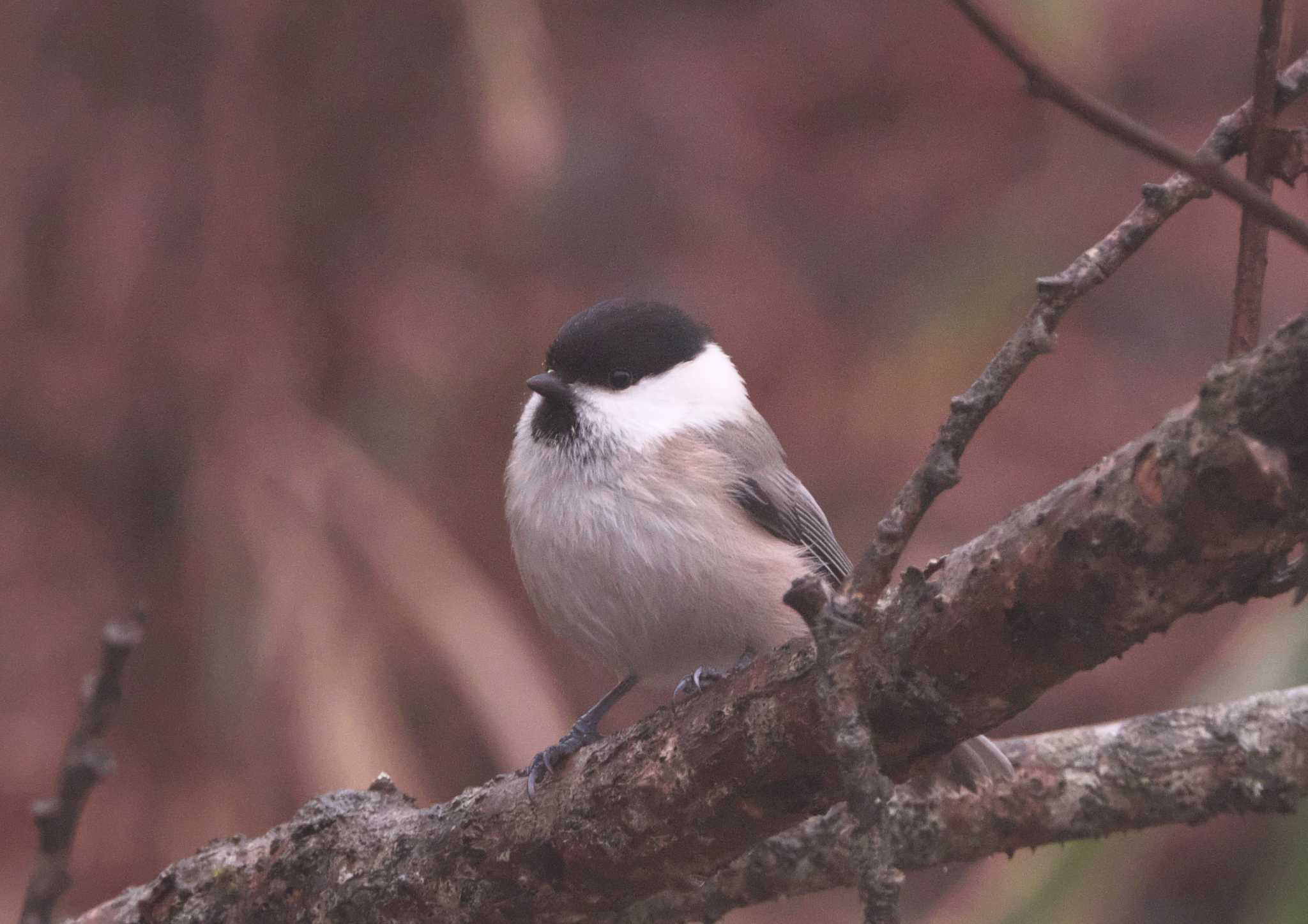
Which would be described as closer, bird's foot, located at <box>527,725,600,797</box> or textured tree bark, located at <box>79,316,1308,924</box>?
textured tree bark, located at <box>79,316,1308,924</box>

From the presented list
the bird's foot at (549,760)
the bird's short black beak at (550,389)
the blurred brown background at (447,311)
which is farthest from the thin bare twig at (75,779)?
the blurred brown background at (447,311)

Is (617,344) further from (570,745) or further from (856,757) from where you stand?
(856,757)

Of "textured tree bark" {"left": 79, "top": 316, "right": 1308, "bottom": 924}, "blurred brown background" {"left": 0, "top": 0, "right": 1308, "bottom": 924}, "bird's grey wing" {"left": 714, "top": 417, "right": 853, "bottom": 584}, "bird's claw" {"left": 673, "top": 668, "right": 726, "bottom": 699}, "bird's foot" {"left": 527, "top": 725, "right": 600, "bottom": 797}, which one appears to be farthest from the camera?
"blurred brown background" {"left": 0, "top": 0, "right": 1308, "bottom": 924}

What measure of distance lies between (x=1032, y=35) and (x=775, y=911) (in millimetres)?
2073

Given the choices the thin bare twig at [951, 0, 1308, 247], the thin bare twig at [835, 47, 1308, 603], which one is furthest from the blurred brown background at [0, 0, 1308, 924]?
the thin bare twig at [951, 0, 1308, 247]

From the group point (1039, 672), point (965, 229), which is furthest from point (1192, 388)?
point (1039, 672)

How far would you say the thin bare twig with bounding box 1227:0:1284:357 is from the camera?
0.87 meters

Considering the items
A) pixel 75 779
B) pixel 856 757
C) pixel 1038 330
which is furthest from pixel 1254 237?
pixel 75 779

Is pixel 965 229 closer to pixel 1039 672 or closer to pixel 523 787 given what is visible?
pixel 523 787

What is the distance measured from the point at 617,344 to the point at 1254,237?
114cm

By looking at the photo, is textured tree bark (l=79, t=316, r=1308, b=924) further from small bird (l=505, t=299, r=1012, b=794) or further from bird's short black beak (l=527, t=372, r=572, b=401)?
bird's short black beak (l=527, t=372, r=572, b=401)

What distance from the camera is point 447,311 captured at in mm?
3346

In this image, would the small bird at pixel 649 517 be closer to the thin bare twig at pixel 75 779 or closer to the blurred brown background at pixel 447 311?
the thin bare twig at pixel 75 779

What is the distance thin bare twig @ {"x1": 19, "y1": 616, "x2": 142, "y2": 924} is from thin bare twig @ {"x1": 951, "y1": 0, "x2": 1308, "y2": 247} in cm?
66
